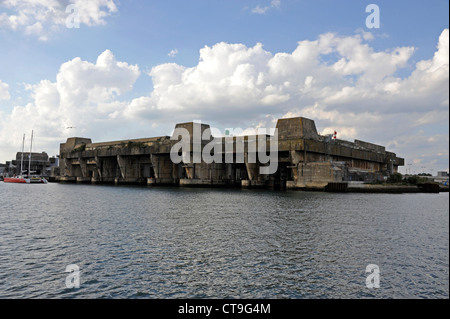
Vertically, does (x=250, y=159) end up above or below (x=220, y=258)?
above

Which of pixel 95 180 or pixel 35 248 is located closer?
pixel 35 248

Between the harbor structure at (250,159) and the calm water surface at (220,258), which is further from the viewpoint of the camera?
the harbor structure at (250,159)

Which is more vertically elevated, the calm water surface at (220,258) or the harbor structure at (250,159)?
the harbor structure at (250,159)

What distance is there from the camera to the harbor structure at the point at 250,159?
64.2 meters

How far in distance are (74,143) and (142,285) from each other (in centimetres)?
12006

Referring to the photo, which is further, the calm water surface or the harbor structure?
the harbor structure

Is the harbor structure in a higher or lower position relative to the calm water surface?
higher

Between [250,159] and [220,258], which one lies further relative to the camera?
[250,159]

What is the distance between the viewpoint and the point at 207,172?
3157 inches

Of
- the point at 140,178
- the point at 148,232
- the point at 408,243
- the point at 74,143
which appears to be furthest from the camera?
the point at 74,143

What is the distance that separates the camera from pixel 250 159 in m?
71.9

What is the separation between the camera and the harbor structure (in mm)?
64250
